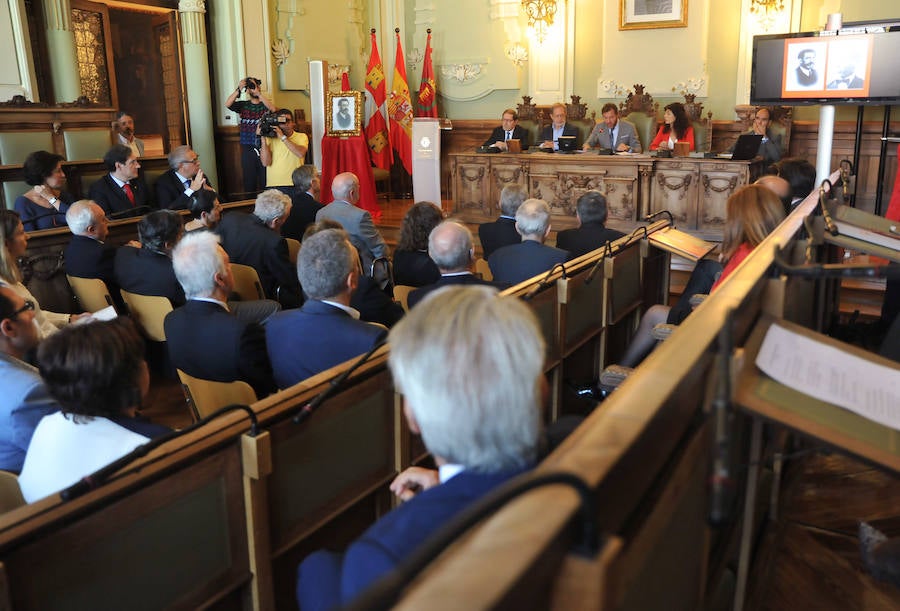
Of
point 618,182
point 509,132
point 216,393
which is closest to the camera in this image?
point 216,393

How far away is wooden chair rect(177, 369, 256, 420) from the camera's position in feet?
7.98

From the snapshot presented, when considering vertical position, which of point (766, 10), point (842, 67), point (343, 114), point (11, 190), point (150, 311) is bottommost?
point (150, 311)

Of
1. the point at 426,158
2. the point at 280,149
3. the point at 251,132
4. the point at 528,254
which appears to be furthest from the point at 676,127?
the point at 528,254

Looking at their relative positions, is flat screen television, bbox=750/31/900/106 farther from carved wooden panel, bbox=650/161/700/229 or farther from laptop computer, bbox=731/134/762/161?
carved wooden panel, bbox=650/161/700/229

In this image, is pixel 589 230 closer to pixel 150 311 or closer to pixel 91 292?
pixel 150 311

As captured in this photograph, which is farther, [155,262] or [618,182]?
[618,182]

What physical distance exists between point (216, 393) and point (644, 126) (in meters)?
6.93

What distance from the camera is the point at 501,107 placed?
389 inches

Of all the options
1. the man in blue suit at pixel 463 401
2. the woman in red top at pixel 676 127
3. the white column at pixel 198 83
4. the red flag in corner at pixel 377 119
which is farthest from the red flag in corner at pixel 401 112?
the man in blue suit at pixel 463 401

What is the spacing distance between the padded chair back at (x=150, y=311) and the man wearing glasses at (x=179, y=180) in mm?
1954

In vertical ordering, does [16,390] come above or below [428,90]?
below

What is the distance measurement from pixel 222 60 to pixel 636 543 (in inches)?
339

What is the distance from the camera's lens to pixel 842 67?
556 cm

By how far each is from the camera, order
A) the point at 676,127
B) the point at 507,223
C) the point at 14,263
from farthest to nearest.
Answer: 1. the point at 676,127
2. the point at 507,223
3. the point at 14,263
